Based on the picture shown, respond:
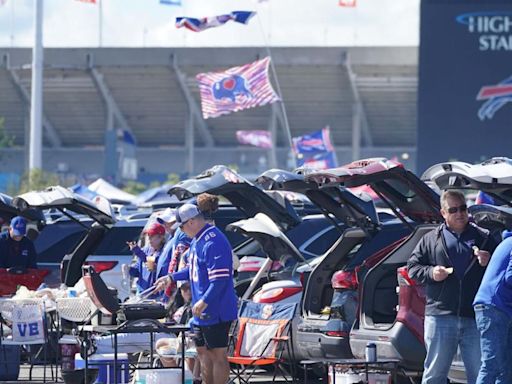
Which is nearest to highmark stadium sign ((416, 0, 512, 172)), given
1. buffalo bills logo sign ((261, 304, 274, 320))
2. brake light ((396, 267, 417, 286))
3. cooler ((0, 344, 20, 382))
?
cooler ((0, 344, 20, 382))

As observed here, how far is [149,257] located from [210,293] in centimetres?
312

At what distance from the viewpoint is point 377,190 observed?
1160 cm

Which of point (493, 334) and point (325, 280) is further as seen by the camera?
point (325, 280)

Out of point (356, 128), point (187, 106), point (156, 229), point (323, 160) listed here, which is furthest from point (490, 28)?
point (156, 229)

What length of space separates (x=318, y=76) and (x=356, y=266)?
45.2 metres

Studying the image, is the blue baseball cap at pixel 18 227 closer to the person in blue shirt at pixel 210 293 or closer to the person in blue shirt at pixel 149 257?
the person in blue shirt at pixel 149 257

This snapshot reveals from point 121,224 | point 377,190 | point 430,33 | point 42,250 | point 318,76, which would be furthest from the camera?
point 318,76

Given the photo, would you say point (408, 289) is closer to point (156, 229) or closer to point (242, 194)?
point (242, 194)

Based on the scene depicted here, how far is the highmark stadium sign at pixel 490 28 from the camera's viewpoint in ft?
157

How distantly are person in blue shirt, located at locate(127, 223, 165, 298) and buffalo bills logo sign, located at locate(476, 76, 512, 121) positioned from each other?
35041 millimetres

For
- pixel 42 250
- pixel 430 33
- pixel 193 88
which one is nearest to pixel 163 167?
pixel 193 88

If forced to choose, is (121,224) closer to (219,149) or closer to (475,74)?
(475,74)

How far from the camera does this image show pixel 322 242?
14.9 metres

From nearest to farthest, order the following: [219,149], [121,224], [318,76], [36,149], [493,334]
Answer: [493,334]
[121,224]
[36,149]
[318,76]
[219,149]
